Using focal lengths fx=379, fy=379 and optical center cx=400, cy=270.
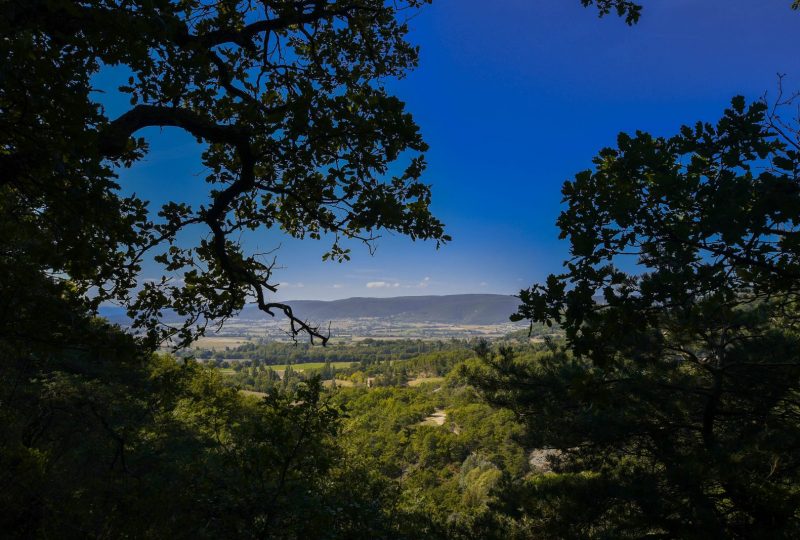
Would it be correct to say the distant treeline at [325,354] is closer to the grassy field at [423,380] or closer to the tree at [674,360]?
the grassy field at [423,380]

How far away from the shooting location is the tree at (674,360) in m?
2.47

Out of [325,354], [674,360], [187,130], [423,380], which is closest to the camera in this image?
[187,130]

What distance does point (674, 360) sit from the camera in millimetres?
7133

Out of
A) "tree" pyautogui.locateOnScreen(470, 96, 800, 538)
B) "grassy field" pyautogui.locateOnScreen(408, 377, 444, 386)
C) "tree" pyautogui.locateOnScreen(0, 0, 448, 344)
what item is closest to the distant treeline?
"grassy field" pyautogui.locateOnScreen(408, 377, 444, 386)

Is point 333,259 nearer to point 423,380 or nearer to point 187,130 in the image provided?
point 187,130

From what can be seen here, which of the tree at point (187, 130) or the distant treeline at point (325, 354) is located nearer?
the tree at point (187, 130)

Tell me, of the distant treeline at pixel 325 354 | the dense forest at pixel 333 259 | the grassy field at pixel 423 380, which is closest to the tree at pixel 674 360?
the dense forest at pixel 333 259

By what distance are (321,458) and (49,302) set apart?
138 inches

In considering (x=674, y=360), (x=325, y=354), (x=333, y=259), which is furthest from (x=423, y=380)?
(x=333, y=259)

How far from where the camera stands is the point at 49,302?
3.36 meters

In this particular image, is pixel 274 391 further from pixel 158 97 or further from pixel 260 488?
pixel 158 97

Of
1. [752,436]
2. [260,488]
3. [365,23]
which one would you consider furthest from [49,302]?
[752,436]

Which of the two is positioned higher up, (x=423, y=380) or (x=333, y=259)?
(x=333, y=259)

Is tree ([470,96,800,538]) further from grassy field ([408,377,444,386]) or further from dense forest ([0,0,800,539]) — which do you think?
grassy field ([408,377,444,386])
